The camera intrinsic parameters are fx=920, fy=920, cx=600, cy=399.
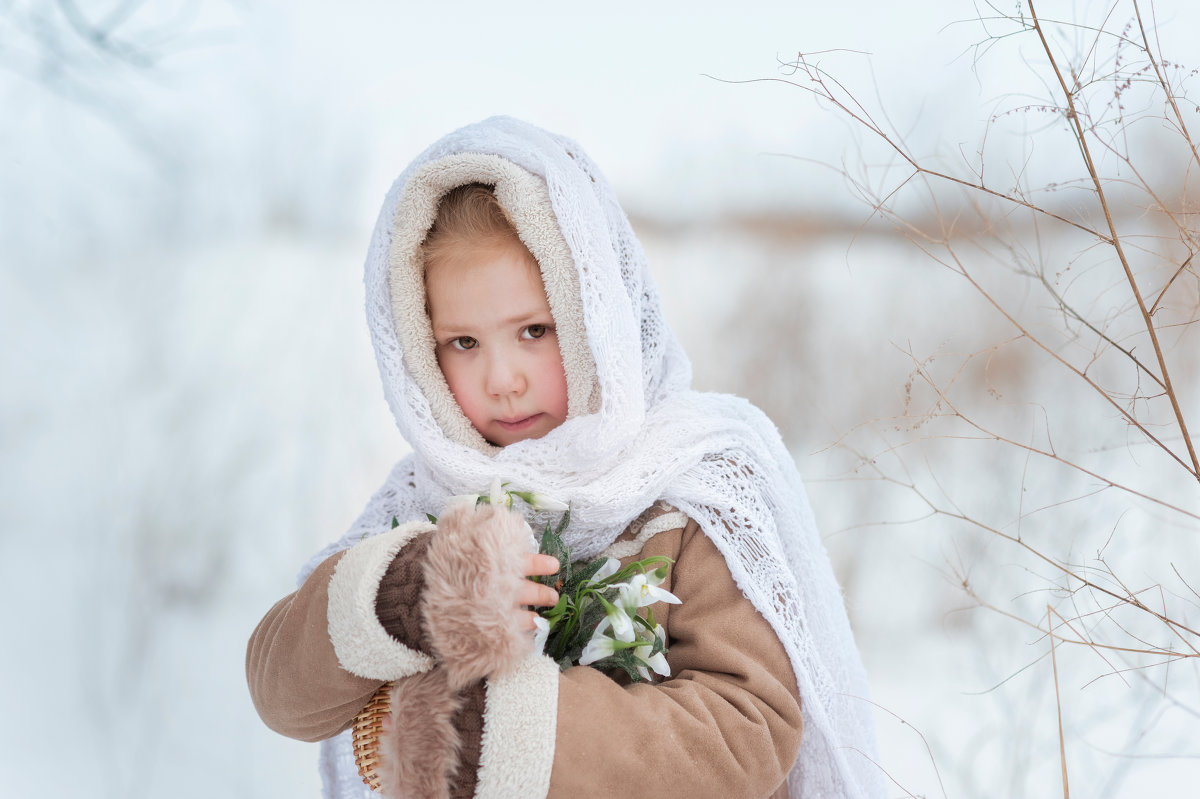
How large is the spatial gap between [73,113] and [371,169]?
58 cm

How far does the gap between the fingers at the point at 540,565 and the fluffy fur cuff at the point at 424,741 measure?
0.12 meters

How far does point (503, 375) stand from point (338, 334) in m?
1.16

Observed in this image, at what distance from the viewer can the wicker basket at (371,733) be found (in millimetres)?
861

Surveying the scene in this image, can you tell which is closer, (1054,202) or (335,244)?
(1054,202)

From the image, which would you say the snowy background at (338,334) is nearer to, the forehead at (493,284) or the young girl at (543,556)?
the young girl at (543,556)

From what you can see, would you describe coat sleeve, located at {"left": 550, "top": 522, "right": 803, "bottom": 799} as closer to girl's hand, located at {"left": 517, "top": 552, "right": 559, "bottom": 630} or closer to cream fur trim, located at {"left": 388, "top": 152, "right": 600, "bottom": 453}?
girl's hand, located at {"left": 517, "top": 552, "right": 559, "bottom": 630}

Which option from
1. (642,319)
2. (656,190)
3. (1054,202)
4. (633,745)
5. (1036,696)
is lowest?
(1036,696)

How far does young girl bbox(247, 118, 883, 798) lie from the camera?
0.80m

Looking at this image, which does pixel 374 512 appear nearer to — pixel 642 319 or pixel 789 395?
pixel 642 319

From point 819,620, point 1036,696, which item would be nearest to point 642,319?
point 819,620

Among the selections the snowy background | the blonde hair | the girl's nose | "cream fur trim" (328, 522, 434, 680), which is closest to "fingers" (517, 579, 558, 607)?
"cream fur trim" (328, 522, 434, 680)

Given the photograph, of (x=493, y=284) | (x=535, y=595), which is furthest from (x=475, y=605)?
(x=493, y=284)

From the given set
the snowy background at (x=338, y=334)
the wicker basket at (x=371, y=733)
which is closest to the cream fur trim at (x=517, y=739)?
the wicker basket at (x=371, y=733)

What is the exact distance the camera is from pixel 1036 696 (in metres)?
1.90
